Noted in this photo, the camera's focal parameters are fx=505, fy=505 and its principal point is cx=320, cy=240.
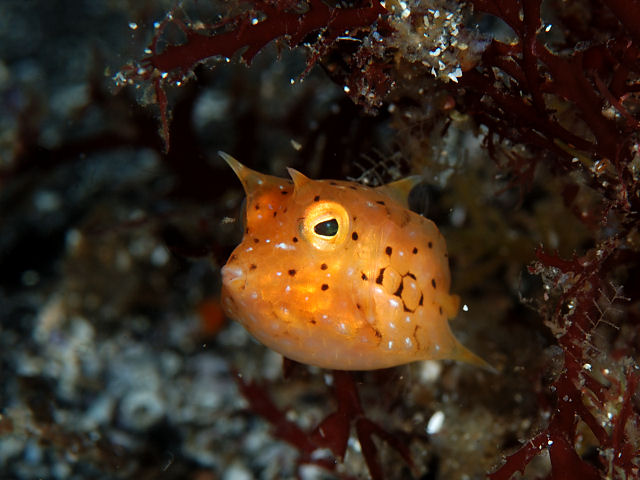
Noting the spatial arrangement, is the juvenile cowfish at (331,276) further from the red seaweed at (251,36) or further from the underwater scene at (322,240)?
the red seaweed at (251,36)

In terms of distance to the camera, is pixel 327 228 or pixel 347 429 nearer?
pixel 327 228

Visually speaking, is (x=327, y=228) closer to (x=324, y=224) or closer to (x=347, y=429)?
(x=324, y=224)

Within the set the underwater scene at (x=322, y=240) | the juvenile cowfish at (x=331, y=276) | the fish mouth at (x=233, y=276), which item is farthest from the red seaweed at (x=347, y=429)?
the fish mouth at (x=233, y=276)

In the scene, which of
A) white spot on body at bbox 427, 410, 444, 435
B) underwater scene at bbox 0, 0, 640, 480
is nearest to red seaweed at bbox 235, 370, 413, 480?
underwater scene at bbox 0, 0, 640, 480

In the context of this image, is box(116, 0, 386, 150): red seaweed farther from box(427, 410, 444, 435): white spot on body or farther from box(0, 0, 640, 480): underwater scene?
box(427, 410, 444, 435): white spot on body

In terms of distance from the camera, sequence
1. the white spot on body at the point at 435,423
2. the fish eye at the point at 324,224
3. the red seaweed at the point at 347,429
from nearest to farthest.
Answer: the fish eye at the point at 324,224 < the red seaweed at the point at 347,429 < the white spot on body at the point at 435,423

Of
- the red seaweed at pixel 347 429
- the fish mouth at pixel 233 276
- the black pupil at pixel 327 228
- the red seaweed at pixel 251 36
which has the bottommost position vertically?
the red seaweed at pixel 347 429

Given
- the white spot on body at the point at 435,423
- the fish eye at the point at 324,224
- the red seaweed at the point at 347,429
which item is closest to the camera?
the fish eye at the point at 324,224

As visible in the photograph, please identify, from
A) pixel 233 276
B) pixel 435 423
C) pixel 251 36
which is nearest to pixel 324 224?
pixel 233 276
